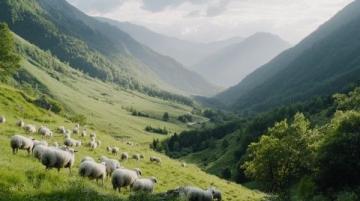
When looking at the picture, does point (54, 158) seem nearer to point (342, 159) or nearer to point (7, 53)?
point (342, 159)

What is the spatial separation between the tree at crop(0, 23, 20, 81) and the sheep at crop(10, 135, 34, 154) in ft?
212

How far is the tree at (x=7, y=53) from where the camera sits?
9588 centimetres

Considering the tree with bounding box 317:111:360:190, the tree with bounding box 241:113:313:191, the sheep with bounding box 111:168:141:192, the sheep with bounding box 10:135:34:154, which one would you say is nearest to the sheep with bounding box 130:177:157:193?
the sheep with bounding box 111:168:141:192

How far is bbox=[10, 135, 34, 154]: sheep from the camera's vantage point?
3581 cm

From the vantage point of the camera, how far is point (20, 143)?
118 feet

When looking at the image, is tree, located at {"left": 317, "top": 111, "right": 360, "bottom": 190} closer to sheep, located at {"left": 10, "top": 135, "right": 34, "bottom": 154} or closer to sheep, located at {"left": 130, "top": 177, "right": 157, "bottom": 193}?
sheep, located at {"left": 130, "top": 177, "right": 157, "bottom": 193}

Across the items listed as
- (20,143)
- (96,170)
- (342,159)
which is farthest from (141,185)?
(342,159)

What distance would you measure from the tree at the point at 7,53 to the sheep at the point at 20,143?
212ft

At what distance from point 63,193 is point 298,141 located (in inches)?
2271

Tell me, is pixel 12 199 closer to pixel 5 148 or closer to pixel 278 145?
pixel 5 148

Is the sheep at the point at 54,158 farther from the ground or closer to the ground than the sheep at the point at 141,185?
farther from the ground

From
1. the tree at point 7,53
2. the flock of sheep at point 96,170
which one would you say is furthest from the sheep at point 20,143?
the tree at point 7,53

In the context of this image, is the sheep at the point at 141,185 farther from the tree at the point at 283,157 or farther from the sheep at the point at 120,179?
the tree at the point at 283,157

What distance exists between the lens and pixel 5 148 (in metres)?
36.8
